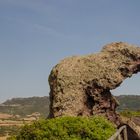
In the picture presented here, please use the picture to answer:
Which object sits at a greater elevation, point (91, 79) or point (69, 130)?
point (91, 79)

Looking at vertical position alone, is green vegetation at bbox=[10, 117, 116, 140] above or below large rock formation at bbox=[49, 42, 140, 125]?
below

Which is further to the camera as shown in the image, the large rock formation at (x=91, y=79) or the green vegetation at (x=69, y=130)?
the large rock formation at (x=91, y=79)

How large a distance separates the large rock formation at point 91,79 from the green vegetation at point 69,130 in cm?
333

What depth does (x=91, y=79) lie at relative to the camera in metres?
20.2

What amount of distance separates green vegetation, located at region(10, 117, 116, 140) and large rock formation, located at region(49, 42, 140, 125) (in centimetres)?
333

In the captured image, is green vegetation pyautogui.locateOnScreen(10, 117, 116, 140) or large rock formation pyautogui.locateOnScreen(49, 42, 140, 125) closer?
green vegetation pyautogui.locateOnScreen(10, 117, 116, 140)

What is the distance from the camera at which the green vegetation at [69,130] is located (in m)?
15.2

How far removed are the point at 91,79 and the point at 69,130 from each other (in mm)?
5111

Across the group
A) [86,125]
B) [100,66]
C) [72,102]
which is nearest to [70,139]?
[86,125]

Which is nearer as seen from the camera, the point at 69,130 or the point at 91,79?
the point at 69,130

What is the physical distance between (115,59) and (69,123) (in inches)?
257

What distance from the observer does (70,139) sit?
14883 millimetres

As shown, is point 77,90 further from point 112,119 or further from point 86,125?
point 86,125

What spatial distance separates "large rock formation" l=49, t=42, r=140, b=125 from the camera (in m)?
19.7
